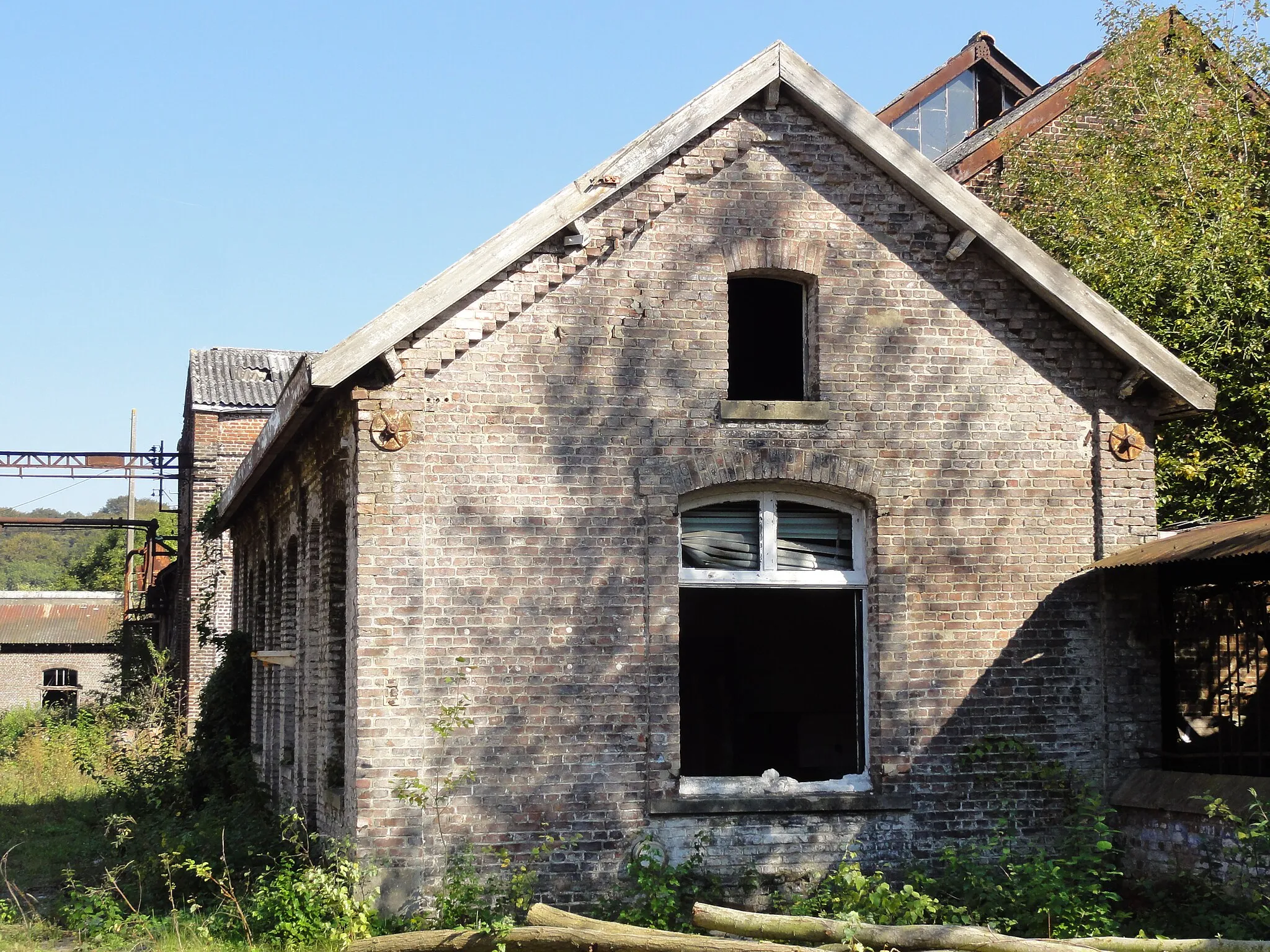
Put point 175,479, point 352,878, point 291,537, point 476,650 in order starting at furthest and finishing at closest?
point 175,479, point 291,537, point 476,650, point 352,878

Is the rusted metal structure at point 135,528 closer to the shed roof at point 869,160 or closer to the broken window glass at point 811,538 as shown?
the shed roof at point 869,160

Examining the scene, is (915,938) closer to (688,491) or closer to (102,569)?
(688,491)

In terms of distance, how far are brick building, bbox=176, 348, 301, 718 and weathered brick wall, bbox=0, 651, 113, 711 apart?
65.2 feet

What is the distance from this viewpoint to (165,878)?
40.5 ft

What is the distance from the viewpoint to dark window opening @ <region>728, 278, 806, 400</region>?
12445 millimetres

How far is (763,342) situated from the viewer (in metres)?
13.0

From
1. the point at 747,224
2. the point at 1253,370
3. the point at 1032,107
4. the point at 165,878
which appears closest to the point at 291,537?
the point at 165,878

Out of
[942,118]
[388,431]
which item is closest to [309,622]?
[388,431]

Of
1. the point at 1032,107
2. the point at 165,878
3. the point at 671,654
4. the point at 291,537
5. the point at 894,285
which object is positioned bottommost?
the point at 165,878

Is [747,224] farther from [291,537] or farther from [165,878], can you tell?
[165,878]

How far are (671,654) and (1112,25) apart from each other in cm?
1430

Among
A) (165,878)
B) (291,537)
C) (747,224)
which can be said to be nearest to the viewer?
(747,224)

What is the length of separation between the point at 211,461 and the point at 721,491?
861 inches

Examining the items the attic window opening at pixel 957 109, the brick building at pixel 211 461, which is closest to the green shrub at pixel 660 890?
the attic window opening at pixel 957 109
